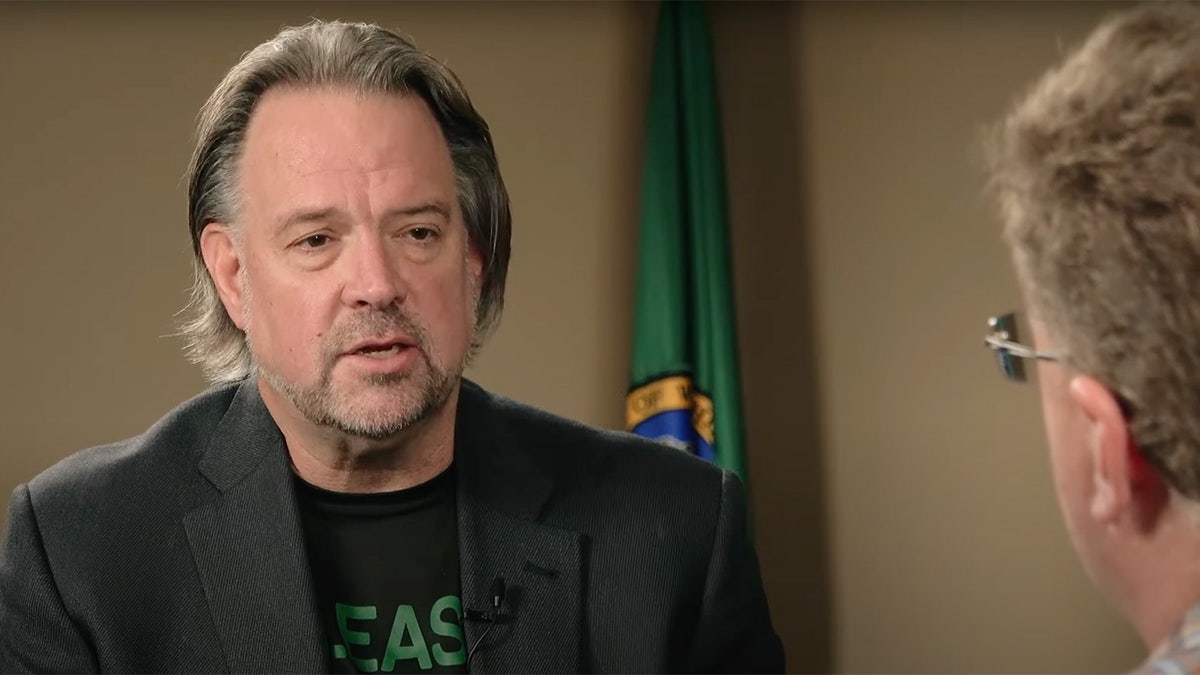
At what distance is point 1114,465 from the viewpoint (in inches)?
44.8

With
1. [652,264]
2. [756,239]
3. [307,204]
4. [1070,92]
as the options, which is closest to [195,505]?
[307,204]

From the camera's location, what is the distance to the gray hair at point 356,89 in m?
2.01

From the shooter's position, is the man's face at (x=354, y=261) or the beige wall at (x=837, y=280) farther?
the beige wall at (x=837, y=280)

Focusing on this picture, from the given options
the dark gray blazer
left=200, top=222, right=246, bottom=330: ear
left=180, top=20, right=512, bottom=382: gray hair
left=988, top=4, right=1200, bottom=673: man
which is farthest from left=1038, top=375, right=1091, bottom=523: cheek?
left=200, top=222, right=246, bottom=330: ear

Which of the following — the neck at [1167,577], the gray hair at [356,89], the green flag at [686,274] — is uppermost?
the green flag at [686,274]

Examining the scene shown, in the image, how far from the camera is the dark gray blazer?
189cm

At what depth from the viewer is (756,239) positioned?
12.6ft

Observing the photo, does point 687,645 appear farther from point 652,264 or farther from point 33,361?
point 33,361

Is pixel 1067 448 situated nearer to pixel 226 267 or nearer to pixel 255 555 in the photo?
pixel 255 555

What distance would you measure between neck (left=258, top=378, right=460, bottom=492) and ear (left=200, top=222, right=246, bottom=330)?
14 centimetres

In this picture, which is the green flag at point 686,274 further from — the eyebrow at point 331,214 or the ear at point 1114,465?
the ear at point 1114,465

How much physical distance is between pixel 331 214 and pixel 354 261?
0.07 metres

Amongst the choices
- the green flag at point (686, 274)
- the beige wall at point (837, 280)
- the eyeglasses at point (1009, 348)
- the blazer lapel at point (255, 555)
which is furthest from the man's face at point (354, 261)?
the beige wall at point (837, 280)

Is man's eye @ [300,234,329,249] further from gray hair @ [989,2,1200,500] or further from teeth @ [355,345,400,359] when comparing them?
gray hair @ [989,2,1200,500]
